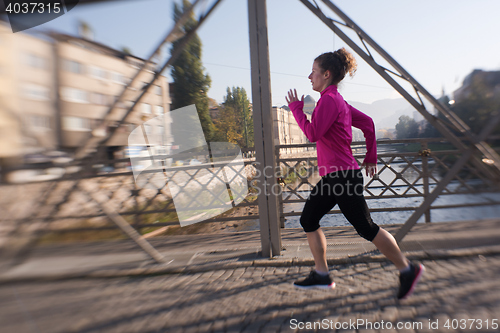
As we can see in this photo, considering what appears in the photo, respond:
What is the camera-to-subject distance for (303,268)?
296 centimetres

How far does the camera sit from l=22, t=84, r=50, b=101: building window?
2.46 metres

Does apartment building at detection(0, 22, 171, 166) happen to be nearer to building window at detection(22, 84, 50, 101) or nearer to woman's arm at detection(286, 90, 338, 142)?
building window at detection(22, 84, 50, 101)

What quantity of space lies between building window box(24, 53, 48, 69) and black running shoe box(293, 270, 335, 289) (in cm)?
262

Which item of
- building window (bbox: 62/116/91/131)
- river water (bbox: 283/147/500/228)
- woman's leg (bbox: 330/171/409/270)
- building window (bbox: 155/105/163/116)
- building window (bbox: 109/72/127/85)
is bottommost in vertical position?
river water (bbox: 283/147/500/228)

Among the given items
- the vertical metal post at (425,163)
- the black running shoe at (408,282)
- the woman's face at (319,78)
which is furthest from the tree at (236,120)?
the vertical metal post at (425,163)

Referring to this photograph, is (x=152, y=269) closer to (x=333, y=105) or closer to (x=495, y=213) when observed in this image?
(x=333, y=105)

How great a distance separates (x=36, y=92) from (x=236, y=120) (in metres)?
1.94

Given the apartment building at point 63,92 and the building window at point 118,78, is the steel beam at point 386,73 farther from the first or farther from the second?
the building window at point 118,78

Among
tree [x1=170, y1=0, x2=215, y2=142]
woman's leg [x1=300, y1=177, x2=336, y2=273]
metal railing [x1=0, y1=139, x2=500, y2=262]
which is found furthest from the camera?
tree [x1=170, y1=0, x2=215, y2=142]

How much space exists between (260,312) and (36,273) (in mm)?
2304

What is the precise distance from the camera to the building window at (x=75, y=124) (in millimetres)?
2791

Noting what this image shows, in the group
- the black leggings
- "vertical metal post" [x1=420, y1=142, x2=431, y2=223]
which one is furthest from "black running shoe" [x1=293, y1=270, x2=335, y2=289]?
"vertical metal post" [x1=420, y1=142, x2=431, y2=223]

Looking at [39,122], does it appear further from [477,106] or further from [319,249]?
[477,106]

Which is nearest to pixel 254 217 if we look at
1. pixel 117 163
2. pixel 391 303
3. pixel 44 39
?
pixel 117 163
